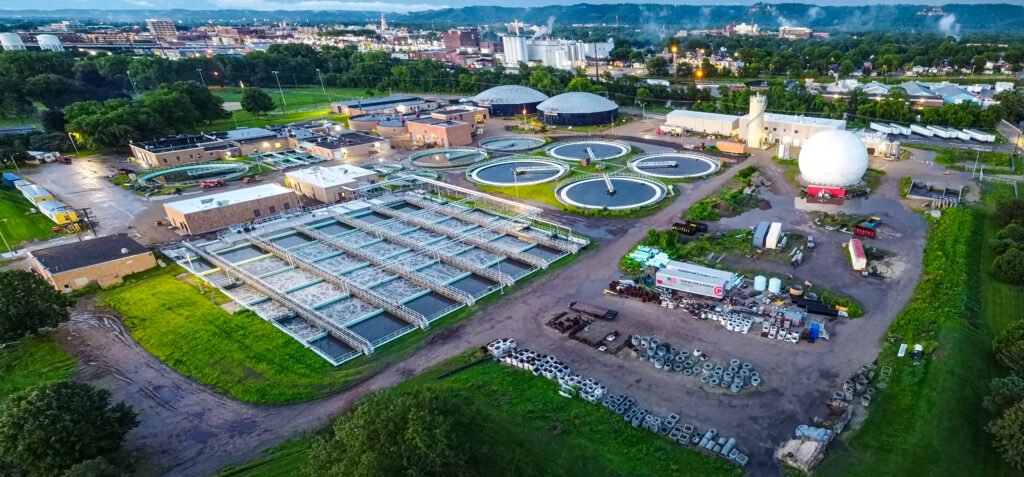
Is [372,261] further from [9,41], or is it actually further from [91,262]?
[9,41]

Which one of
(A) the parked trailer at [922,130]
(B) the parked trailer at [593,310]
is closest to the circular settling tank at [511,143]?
(B) the parked trailer at [593,310]

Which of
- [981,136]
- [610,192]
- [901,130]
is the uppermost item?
[610,192]

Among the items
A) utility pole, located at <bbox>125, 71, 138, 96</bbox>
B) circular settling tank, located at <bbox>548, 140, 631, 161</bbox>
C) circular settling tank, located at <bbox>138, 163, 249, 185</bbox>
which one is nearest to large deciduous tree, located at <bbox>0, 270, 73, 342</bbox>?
circular settling tank, located at <bbox>138, 163, 249, 185</bbox>

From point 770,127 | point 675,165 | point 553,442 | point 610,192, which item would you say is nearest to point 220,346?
point 553,442

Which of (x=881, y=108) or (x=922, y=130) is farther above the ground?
(x=881, y=108)

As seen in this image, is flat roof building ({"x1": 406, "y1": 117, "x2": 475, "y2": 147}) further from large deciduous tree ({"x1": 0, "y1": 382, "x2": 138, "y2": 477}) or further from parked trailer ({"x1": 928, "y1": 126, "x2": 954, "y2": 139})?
parked trailer ({"x1": 928, "y1": 126, "x2": 954, "y2": 139})

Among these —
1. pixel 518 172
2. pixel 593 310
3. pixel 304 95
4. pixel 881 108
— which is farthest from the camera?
pixel 304 95

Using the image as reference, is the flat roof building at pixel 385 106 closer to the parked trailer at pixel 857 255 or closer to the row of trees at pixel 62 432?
the parked trailer at pixel 857 255
